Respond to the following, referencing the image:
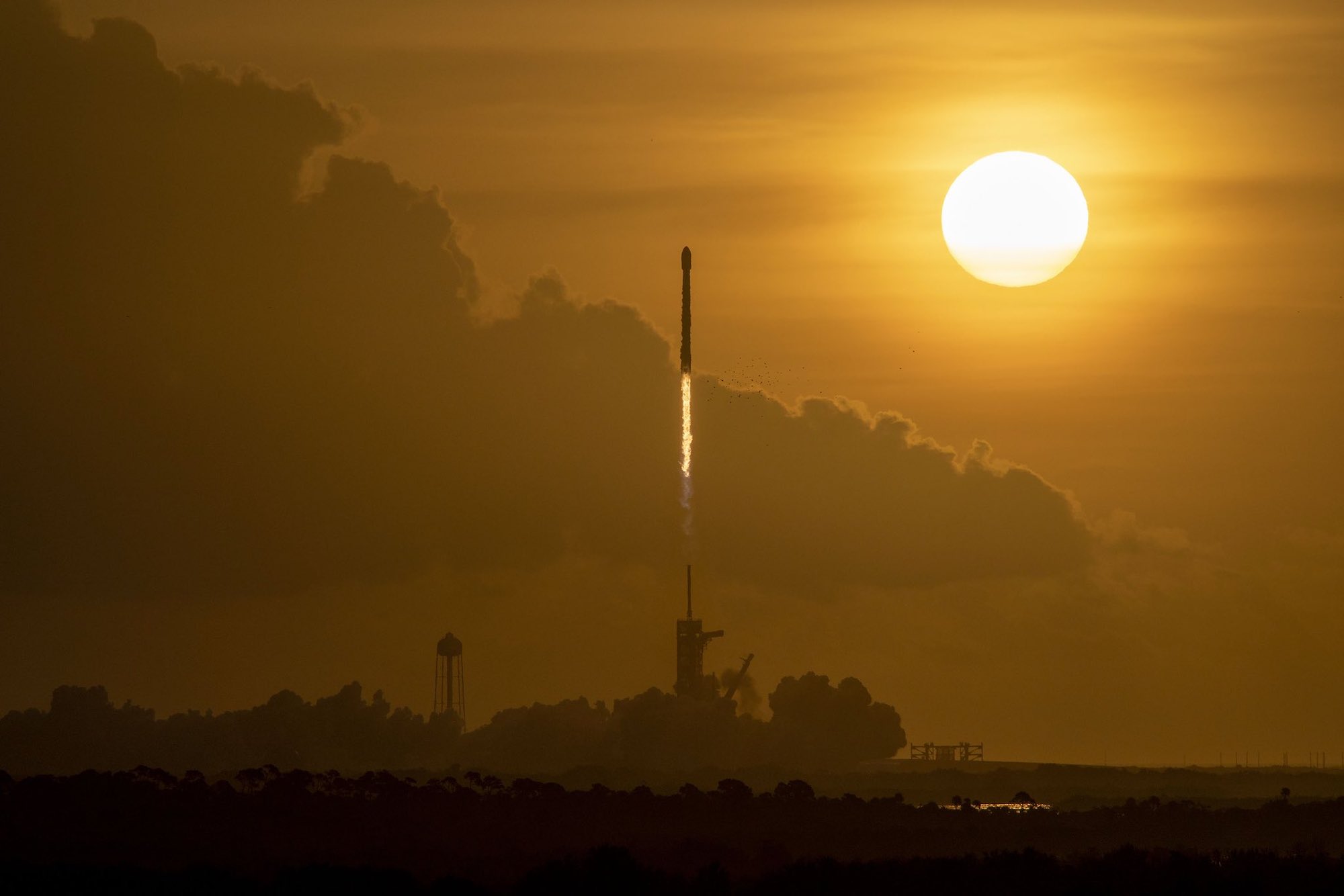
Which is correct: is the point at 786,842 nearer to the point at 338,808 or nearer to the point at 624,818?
the point at 624,818

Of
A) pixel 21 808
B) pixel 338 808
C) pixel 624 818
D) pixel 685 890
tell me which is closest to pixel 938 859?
pixel 685 890

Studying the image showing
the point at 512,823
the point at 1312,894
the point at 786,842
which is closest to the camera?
the point at 1312,894

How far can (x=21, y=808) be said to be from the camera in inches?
6467

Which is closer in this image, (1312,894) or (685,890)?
(1312,894)

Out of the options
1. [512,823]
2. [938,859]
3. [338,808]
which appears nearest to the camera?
[938,859]

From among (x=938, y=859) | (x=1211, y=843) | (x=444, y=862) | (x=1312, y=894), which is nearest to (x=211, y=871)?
(x=444, y=862)

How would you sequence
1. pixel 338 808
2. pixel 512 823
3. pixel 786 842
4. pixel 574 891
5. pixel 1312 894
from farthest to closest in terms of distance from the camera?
1. pixel 338 808
2. pixel 512 823
3. pixel 786 842
4. pixel 574 891
5. pixel 1312 894

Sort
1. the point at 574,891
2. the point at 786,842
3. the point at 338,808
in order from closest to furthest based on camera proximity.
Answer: the point at 574,891, the point at 786,842, the point at 338,808

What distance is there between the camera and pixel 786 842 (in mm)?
150625

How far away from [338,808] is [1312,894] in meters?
87.0

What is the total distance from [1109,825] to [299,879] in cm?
8128

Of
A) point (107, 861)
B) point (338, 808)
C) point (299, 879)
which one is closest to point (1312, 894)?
point (299, 879)

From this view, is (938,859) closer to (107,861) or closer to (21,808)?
(107,861)

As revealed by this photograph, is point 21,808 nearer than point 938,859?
No
